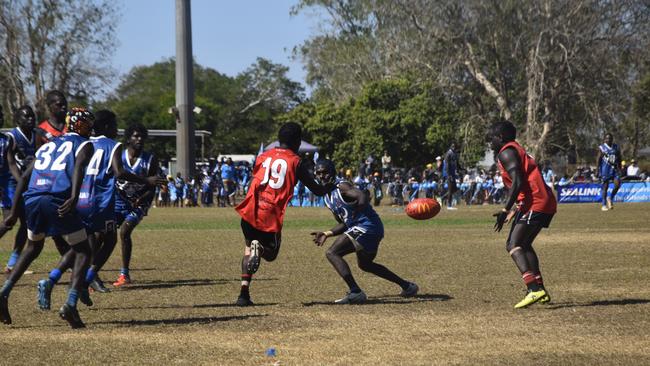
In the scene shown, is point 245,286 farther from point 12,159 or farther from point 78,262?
point 12,159

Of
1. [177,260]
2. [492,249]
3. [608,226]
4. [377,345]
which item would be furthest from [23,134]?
[608,226]

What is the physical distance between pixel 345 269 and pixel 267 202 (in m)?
1.31

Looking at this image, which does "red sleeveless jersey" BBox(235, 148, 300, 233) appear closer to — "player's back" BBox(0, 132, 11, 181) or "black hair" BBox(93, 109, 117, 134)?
"black hair" BBox(93, 109, 117, 134)

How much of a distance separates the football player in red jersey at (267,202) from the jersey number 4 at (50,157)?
2.29 metres

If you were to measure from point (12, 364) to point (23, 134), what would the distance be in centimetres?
667

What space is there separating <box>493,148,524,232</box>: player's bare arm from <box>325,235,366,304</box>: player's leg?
1779mm

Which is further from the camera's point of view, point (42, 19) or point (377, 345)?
point (42, 19)

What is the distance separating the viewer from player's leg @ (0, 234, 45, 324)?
9531mm

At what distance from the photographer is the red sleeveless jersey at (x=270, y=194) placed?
36.6 feet

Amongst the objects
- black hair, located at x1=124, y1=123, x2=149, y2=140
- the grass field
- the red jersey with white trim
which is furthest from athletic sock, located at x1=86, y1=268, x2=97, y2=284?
black hair, located at x1=124, y1=123, x2=149, y2=140

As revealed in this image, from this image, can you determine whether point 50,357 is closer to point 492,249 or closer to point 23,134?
point 23,134

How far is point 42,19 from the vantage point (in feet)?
181

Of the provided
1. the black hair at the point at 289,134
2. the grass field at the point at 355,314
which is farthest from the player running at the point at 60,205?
the black hair at the point at 289,134

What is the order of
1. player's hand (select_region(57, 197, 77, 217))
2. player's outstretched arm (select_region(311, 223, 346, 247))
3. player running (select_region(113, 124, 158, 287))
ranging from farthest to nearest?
player running (select_region(113, 124, 158, 287)), player's outstretched arm (select_region(311, 223, 346, 247)), player's hand (select_region(57, 197, 77, 217))
